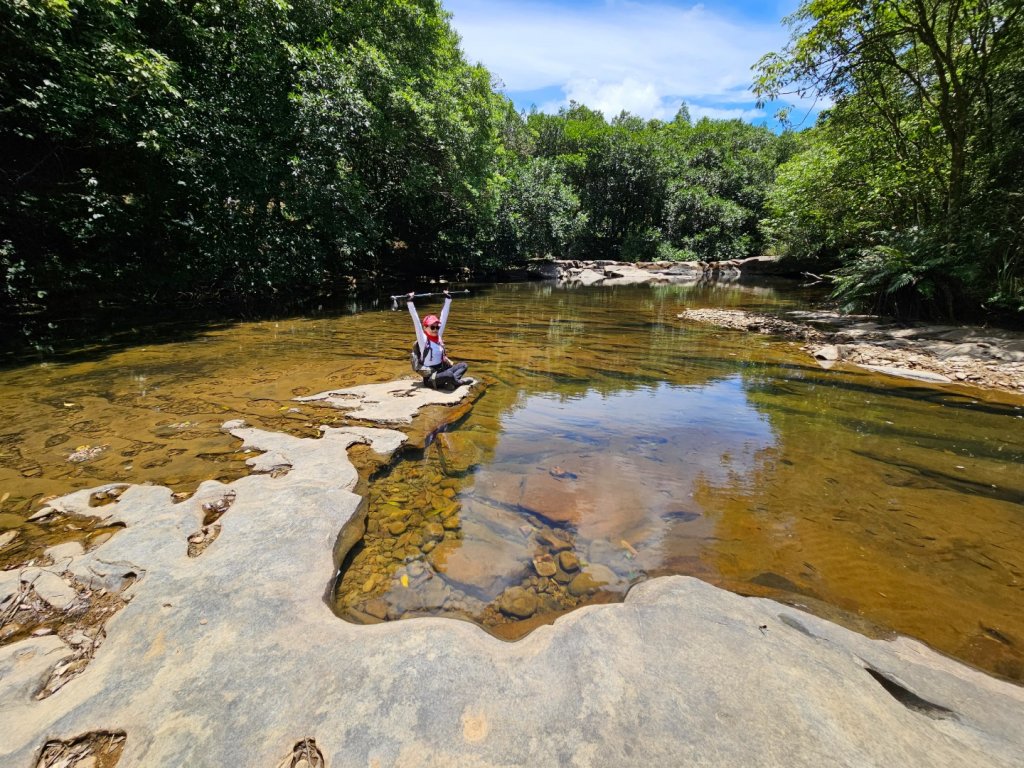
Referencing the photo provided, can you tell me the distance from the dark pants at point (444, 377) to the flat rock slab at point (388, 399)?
96 mm

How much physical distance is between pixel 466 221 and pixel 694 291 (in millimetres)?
13447

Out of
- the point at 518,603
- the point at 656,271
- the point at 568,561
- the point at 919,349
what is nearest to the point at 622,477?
the point at 568,561

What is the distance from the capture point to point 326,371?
305 inches

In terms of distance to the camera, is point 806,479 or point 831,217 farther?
point 831,217

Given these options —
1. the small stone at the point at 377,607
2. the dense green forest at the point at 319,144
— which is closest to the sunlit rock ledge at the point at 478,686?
the small stone at the point at 377,607

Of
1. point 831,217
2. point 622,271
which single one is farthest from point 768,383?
point 622,271

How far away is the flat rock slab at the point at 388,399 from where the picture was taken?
5.61m

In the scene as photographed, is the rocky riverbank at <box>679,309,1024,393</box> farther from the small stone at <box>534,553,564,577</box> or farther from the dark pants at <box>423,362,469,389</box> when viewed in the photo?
the small stone at <box>534,553,564,577</box>

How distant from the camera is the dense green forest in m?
9.32

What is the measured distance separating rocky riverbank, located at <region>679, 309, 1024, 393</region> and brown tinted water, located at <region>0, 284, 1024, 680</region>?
79cm

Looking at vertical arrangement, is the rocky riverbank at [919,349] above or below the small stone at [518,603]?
above

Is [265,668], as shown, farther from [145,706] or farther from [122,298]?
[122,298]

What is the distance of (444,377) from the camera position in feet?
21.9

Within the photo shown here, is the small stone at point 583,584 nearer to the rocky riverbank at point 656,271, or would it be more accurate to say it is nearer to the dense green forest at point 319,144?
the dense green forest at point 319,144
